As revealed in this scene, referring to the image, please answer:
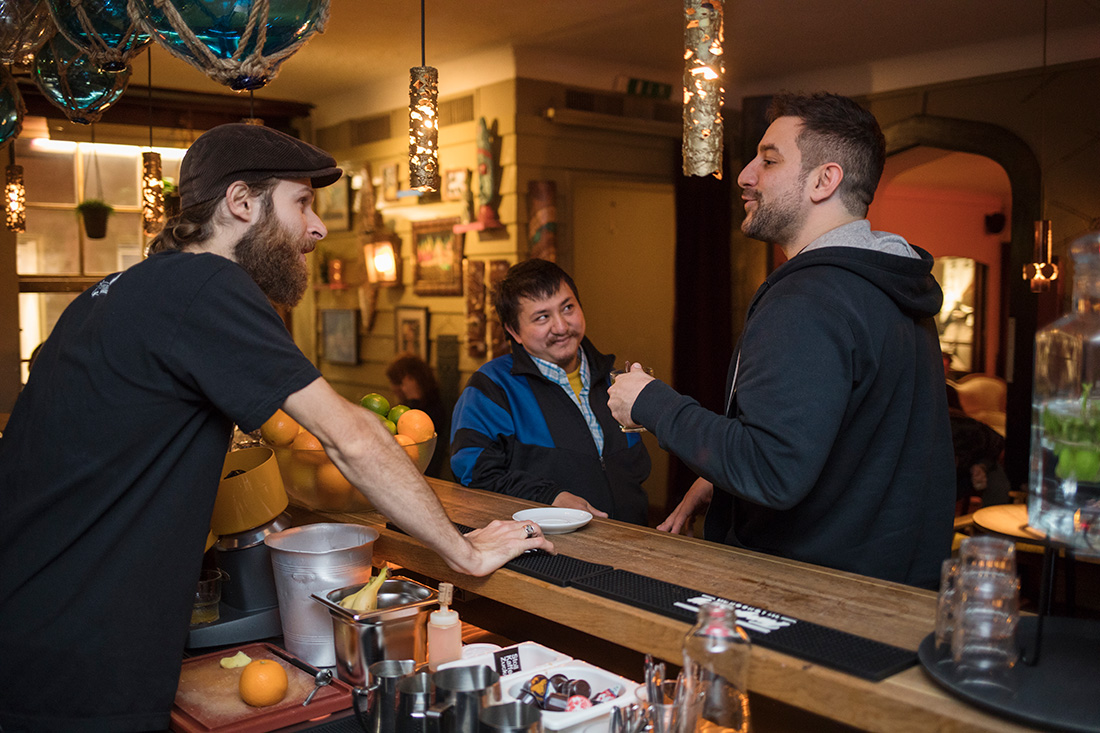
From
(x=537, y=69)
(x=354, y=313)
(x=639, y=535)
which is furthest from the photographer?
(x=354, y=313)

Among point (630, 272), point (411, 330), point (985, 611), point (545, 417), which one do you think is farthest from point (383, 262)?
point (985, 611)

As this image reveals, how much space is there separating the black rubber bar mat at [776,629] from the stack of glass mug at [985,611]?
94 mm

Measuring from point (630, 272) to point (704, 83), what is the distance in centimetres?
506

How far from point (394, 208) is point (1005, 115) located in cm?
421

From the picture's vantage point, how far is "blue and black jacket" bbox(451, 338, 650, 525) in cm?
278

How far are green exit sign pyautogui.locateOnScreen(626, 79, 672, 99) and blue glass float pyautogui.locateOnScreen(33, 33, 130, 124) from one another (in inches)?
171

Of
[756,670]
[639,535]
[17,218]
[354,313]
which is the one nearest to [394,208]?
[354,313]

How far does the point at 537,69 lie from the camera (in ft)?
20.0

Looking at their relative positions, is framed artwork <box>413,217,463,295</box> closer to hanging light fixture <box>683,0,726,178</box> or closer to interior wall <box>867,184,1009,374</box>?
hanging light fixture <box>683,0,726,178</box>

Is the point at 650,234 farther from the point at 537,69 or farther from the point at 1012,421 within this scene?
the point at 1012,421

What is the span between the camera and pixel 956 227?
11305mm

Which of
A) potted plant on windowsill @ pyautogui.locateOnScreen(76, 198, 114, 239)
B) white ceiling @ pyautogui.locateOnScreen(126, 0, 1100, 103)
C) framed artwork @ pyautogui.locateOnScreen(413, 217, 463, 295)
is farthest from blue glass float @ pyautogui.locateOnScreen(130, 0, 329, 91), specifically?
potted plant on windowsill @ pyautogui.locateOnScreen(76, 198, 114, 239)

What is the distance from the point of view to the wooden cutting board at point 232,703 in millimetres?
1547

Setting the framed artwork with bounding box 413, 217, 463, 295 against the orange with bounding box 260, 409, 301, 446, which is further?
the framed artwork with bounding box 413, 217, 463, 295
